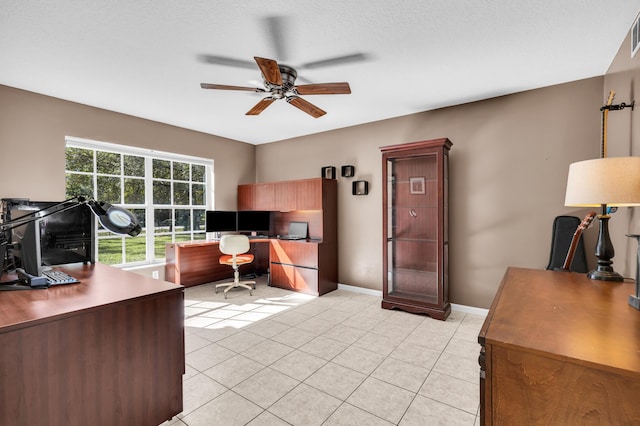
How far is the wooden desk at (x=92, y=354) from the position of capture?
128cm

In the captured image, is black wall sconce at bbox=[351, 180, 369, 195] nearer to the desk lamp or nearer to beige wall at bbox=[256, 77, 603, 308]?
beige wall at bbox=[256, 77, 603, 308]

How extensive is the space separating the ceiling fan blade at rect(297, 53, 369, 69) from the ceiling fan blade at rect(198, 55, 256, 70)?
1.58 feet

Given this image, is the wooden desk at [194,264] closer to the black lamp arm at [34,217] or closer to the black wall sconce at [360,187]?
the black wall sconce at [360,187]

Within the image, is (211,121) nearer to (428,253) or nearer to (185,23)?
(185,23)

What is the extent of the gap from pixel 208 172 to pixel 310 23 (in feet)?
12.5

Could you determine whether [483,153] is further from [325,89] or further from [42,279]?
[42,279]

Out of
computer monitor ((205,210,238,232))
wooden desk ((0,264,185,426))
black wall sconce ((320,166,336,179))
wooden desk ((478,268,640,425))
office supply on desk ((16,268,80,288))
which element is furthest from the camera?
computer monitor ((205,210,238,232))

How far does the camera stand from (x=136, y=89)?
127 inches

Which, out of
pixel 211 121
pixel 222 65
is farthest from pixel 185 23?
pixel 211 121

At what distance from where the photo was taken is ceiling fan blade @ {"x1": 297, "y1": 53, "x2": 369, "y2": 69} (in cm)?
256

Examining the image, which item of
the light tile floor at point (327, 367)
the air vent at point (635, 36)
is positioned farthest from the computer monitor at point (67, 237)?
the air vent at point (635, 36)

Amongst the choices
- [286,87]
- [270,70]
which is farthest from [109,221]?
[286,87]

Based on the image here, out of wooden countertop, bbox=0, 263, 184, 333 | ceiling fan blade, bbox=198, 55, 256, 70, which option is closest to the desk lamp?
wooden countertop, bbox=0, 263, 184, 333

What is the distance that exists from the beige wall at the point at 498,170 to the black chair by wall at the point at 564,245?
0.20 m
